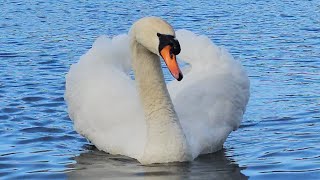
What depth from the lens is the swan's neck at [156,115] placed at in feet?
28.7

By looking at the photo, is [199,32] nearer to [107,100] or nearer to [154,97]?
[107,100]

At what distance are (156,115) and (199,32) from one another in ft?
31.8

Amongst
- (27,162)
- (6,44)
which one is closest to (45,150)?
(27,162)

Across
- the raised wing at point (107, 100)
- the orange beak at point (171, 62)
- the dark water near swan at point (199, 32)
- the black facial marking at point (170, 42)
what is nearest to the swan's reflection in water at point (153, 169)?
the dark water near swan at point (199, 32)

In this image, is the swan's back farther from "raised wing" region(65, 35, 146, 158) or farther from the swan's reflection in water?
the swan's reflection in water

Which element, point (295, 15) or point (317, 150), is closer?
point (317, 150)

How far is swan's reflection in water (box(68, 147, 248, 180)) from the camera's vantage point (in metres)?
8.48

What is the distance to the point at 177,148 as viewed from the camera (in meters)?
8.73

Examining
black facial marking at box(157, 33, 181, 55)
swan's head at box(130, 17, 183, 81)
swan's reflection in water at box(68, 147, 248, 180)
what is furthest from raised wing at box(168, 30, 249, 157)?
black facial marking at box(157, 33, 181, 55)

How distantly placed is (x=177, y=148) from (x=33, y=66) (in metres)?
5.87

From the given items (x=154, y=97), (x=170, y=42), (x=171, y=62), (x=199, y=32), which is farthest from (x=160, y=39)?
(x=199, y=32)

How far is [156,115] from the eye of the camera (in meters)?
8.87

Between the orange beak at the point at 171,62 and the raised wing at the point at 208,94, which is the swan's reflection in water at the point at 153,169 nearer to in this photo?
the raised wing at the point at 208,94

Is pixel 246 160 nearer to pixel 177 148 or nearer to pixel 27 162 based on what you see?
pixel 177 148
